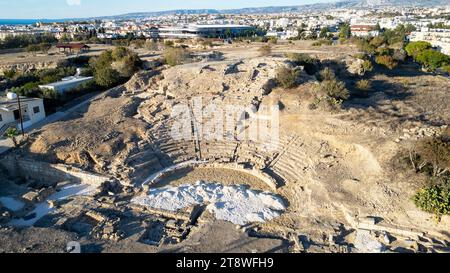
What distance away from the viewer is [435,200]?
12461mm

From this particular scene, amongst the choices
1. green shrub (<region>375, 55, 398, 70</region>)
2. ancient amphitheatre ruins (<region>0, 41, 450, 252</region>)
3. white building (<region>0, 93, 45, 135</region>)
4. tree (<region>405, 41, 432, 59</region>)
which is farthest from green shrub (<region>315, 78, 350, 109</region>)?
tree (<region>405, 41, 432, 59</region>)

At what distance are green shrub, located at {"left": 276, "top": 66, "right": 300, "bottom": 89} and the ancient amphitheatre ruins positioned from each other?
63 centimetres

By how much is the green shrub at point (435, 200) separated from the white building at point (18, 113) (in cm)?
2216

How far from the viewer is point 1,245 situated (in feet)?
39.2

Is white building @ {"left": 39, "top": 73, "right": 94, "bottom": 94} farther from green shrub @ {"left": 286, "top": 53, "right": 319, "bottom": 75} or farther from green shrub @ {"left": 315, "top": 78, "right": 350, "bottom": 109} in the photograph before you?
green shrub @ {"left": 315, "top": 78, "right": 350, "bottom": 109}

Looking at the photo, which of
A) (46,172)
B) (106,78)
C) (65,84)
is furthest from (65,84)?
(46,172)

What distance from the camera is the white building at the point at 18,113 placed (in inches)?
867

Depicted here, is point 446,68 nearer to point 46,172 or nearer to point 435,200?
point 435,200

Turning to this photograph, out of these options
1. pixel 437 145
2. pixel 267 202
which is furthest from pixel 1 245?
pixel 437 145

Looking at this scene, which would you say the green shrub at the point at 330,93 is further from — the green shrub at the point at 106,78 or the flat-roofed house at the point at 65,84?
the flat-roofed house at the point at 65,84

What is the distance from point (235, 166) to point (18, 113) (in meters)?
15.1

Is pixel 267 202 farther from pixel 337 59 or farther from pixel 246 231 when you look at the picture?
pixel 337 59

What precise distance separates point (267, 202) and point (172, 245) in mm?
4847
